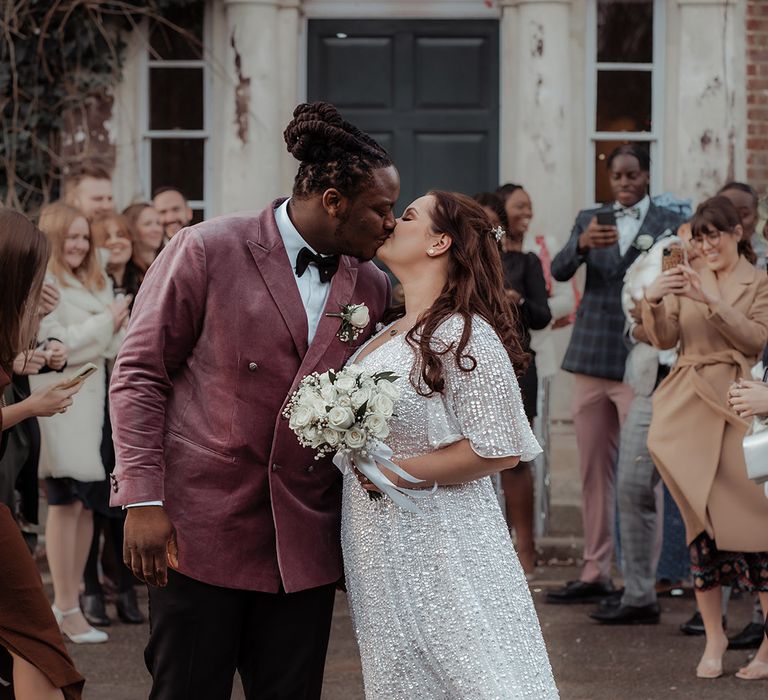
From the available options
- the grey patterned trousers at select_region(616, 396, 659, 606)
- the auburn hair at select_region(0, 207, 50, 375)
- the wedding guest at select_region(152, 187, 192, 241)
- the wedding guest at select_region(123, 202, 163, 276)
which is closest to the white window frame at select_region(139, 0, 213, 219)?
the wedding guest at select_region(152, 187, 192, 241)

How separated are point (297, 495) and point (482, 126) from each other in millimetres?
7007

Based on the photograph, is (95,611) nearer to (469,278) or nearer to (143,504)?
(143,504)

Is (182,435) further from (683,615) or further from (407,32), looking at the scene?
(407,32)

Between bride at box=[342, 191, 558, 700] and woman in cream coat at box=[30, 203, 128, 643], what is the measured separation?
3467mm

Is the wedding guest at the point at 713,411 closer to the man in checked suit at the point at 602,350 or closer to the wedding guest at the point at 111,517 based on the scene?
the man in checked suit at the point at 602,350

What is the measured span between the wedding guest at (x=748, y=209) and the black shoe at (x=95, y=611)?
3789 mm

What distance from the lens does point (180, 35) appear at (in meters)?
10.7

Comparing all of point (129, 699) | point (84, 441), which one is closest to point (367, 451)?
point (129, 699)

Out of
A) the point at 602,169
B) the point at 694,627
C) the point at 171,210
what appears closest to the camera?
the point at 694,627

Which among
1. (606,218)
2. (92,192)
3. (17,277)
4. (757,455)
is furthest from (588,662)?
(92,192)

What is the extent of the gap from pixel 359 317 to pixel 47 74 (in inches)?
272

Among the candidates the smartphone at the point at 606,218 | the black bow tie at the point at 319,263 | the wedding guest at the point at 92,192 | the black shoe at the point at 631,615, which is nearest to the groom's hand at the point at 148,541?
the black bow tie at the point at 319,263

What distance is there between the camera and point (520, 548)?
8.20m

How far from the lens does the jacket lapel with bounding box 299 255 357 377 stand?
405 cm
